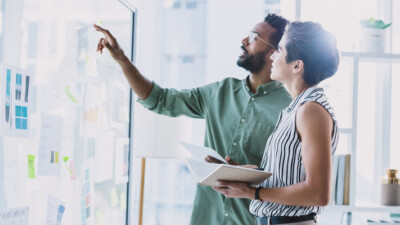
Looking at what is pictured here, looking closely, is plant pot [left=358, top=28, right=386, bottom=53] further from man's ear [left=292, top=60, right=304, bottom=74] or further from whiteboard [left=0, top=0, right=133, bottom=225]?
man's ear [left=292, top=60, right=304, bottom=74]

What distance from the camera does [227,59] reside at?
12.8 feet

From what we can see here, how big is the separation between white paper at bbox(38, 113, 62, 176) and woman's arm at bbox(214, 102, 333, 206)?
2.66 ft

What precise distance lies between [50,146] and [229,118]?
0.75 meters

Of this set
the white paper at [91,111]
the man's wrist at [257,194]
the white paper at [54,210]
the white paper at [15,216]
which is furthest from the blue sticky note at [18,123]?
the man's wrist at [257,194]

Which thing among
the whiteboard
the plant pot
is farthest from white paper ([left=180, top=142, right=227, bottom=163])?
the plant pot

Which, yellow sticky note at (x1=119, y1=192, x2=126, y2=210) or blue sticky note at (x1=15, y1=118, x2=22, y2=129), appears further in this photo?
yellow sticky note at (x1=119, y1=192, x2=126, y2=210)

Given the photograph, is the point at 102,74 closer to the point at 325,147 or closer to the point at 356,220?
the point at 325,147

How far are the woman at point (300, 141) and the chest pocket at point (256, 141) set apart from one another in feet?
1.15

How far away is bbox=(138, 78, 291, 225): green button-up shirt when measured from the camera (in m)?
1.99

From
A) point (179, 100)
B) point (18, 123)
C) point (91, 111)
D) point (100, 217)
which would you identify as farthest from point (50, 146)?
point (100, 217)

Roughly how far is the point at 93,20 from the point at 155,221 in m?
2.39

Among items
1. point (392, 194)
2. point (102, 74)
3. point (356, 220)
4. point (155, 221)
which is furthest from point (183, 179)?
point (102, 74)

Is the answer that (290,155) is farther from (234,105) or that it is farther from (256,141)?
(234,105)

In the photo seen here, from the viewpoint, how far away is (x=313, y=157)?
4.59 ft
